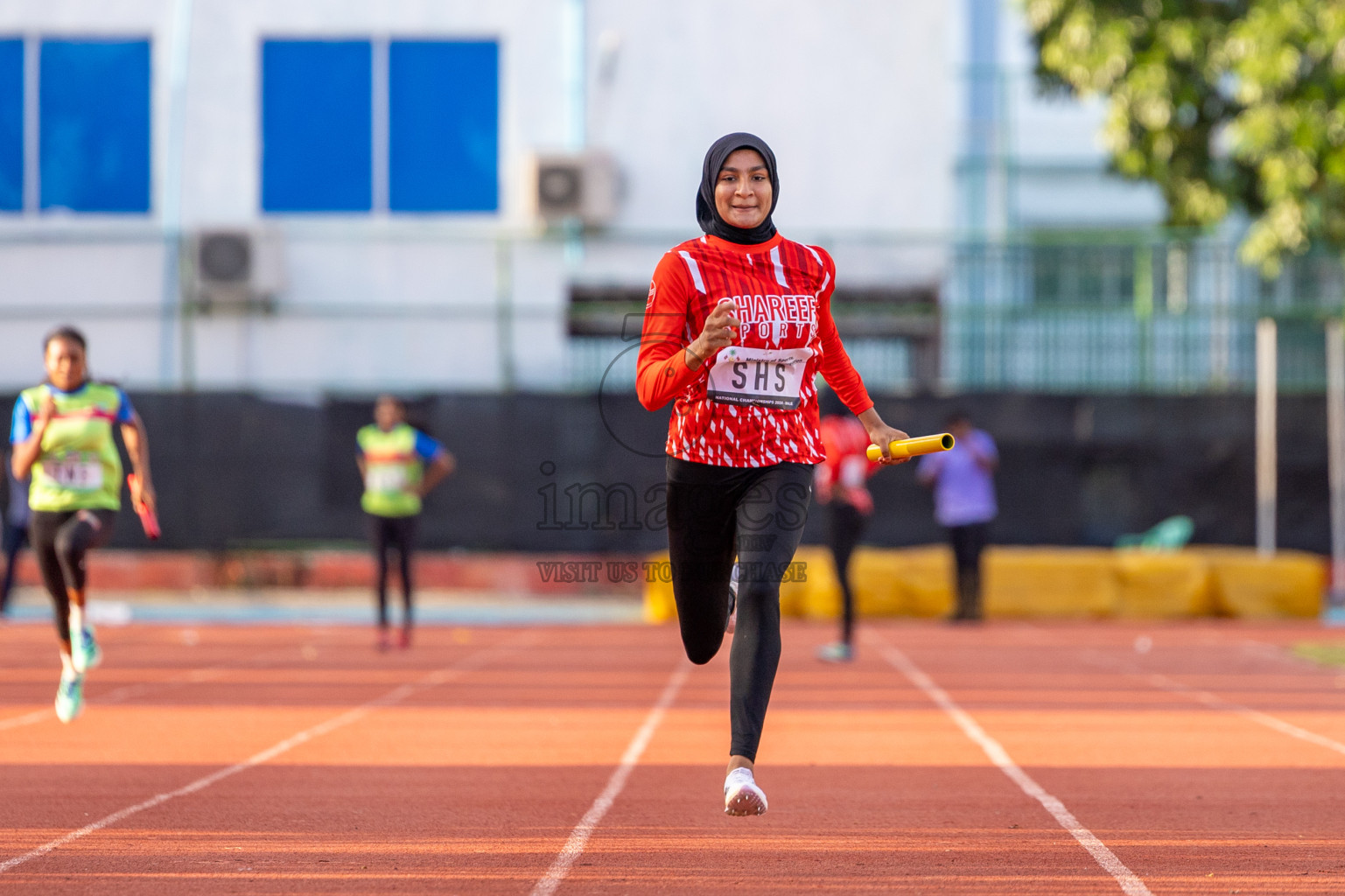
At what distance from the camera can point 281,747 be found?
25.6 ft

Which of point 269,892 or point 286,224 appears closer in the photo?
point 269,892

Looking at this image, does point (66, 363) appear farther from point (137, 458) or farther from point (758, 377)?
point (758, 377)

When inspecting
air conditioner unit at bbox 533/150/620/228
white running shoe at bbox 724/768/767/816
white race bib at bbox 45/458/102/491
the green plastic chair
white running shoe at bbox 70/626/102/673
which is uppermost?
air conditioner unit at bbox 533/150/620/228

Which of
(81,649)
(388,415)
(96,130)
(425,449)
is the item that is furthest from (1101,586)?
(96,130)

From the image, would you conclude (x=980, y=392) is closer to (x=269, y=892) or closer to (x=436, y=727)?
(x=436, y=727)

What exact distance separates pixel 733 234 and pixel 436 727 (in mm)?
4076

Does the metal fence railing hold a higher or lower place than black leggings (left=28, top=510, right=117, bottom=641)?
higher

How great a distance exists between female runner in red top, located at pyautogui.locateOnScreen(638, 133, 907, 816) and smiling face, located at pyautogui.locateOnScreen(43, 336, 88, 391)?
4440 millimetres

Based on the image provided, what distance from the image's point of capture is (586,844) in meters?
5.39

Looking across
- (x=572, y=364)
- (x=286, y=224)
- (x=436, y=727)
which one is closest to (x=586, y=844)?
(x=436, y=727)

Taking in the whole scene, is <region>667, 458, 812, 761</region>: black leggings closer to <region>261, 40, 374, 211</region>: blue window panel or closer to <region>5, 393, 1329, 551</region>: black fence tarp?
<region>5, 393, 1329, 551</region>: black fence tarp

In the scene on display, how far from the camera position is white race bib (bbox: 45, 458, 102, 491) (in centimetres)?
880

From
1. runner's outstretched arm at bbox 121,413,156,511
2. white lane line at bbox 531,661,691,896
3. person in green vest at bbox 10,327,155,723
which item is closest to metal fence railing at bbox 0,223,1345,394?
white lane line at bbox 531,661,691,896

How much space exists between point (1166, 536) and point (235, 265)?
447 inches
